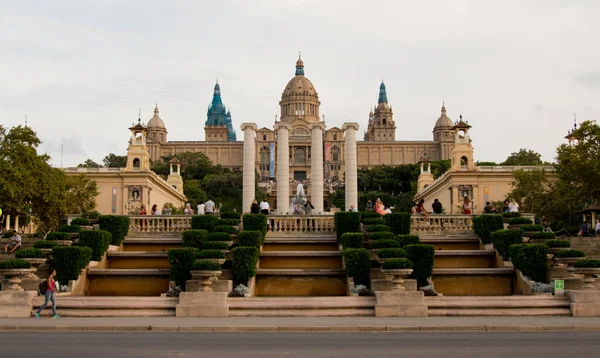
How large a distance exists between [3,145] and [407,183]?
132798mm

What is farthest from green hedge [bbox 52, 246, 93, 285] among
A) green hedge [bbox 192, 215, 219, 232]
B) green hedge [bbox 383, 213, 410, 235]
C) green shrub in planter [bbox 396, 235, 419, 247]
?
green hedge [bbox 383, 213, 410, 235]

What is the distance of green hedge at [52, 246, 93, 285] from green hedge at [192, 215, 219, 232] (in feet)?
25.1

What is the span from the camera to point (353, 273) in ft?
94.5

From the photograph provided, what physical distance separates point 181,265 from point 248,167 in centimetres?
2699

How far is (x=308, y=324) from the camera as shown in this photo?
2233 centimetres

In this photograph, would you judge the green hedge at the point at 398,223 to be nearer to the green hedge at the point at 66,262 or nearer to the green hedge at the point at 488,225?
the green hedge at the point at 488,225

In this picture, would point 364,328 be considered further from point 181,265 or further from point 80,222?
point 80,222

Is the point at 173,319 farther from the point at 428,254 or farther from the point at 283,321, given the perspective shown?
the point at 428,254

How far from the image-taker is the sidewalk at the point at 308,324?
21.8 metres

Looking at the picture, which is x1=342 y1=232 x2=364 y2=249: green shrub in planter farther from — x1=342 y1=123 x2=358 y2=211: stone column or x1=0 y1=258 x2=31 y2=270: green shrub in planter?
x1=342 y1=123 x2=358 y2=211: stone column

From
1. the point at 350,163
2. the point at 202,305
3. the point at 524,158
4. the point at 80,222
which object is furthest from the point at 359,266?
the point at 524,158

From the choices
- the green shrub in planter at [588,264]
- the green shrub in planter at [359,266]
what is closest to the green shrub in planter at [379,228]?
the green shrub in planter at [359,266]

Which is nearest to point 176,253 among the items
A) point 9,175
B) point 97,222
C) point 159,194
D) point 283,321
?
point 283,321

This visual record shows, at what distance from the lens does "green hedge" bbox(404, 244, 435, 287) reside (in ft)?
95.0
